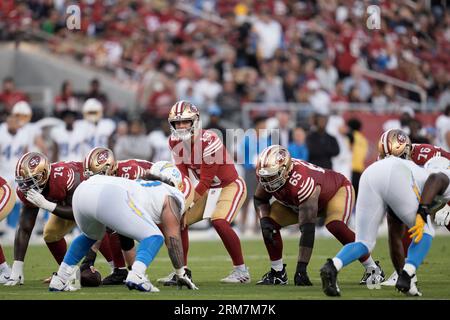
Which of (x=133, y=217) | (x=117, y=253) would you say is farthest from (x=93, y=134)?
(x=133, y=217)

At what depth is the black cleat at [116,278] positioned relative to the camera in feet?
33.6

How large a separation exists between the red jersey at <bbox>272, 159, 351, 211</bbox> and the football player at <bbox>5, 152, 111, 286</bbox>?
204cm

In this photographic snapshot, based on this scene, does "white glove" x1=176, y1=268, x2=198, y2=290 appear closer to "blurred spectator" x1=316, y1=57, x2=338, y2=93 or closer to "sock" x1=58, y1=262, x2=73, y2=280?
"sock" x1=58, y1=262, x2=73, y2=280

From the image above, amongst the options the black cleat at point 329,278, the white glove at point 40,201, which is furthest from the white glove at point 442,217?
the white glove at point 40,201

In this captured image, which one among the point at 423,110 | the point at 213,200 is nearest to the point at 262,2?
the point at 423,110

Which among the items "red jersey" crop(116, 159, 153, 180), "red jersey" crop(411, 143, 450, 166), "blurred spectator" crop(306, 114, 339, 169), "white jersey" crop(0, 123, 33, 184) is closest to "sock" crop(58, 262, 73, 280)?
"red jersey" crop(116, 159, 153, 180)

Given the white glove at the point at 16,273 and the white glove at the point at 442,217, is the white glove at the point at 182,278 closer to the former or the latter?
the white glove at the point at 16,273

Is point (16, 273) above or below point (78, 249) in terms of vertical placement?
below

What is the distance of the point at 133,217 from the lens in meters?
8.73

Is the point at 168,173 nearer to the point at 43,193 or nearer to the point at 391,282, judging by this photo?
the point at 43,193

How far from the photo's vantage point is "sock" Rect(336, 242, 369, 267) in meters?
8.68

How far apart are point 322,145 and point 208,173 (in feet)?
21.9

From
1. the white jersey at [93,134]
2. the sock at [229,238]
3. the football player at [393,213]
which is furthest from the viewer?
the white jersey at [93,134]

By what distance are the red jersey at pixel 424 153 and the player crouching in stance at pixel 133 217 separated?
109 inches
